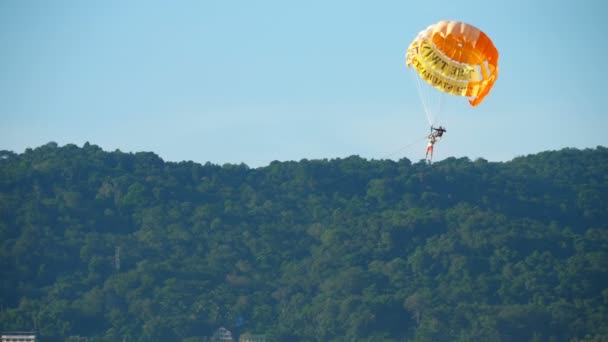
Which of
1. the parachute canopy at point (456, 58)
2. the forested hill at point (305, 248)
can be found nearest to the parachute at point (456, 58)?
the parachute canopy at point (456, 58)

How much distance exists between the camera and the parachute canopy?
71.4 meters

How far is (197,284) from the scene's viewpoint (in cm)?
12519

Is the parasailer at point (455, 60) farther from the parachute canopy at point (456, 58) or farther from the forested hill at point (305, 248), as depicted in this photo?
the forested hill at point (305, 248)

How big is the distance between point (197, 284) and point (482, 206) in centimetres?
3179

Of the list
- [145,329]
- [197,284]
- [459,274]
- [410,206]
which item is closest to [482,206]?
[410,206]

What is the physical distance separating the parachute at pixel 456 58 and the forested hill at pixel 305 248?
4323cm

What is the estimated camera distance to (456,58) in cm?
7244

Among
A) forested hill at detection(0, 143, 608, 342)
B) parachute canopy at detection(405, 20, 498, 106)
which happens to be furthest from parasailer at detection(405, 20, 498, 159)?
forested hill at detection(0, 143, 608, 342)

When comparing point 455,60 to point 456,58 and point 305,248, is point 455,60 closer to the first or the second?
point 456,58

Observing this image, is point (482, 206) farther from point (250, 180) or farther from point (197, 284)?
point (197, 284)

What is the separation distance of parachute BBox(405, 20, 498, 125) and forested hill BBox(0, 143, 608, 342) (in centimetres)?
4323

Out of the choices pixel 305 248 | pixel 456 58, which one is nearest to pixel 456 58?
pixel 456 58

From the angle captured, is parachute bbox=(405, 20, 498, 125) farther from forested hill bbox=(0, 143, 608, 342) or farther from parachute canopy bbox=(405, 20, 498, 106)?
forested hill bbox=(0, 143, 608, 342)

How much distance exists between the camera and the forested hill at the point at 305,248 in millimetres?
Answer: 117812
